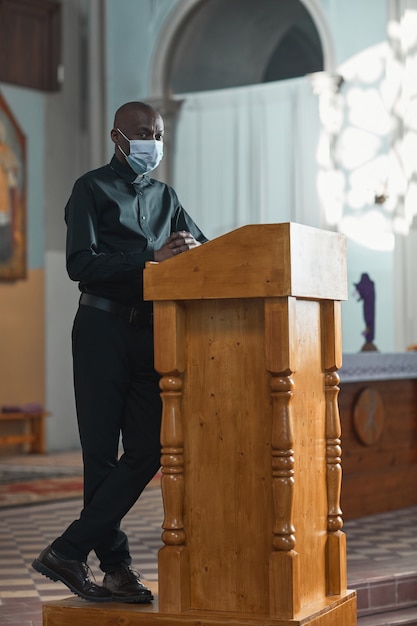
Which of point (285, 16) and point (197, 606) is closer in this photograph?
point (197, 606)

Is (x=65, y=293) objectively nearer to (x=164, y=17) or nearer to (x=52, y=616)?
(x=164, y=17)

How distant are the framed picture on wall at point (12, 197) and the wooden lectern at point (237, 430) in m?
8.90

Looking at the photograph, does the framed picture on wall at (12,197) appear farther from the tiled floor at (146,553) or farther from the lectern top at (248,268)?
the lectern top at (248,268)

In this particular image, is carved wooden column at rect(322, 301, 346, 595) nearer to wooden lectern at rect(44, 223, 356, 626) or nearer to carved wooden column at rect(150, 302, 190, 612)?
wooden lectern at rect(44, 223, 356, 626)

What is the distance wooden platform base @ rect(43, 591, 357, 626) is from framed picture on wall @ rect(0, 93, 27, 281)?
8809 mm

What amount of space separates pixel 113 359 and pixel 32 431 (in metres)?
8.79

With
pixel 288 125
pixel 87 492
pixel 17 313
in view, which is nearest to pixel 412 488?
pixel 87 492

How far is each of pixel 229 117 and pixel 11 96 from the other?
2351 mm

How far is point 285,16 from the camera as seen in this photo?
473 inches

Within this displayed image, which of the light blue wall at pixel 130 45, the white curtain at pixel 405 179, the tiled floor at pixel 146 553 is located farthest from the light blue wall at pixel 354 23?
the tiled floor at pixel 146 553

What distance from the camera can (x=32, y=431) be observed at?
12.0 metres

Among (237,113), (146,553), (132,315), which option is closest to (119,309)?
(132,315)

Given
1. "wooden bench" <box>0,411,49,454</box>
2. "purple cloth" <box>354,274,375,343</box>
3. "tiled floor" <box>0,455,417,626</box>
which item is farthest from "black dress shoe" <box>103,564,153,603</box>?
"wooden bench" <box>0,411,49,454</box>

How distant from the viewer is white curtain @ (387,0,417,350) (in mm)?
9938
